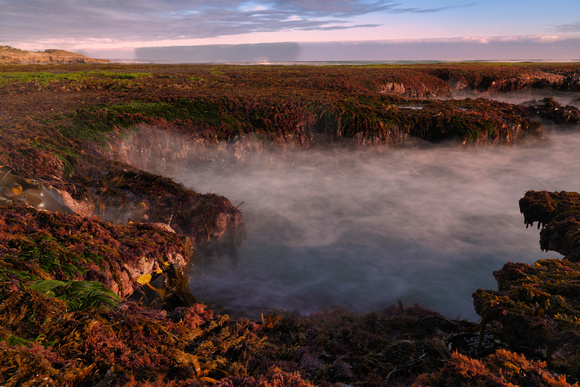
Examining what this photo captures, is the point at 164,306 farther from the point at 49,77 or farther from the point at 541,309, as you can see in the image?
the point at 49,77

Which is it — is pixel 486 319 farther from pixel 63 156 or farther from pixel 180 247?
pixel 63 156

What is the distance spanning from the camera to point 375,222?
13.9 meters

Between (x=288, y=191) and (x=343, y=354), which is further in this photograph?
(x=288, y=191)

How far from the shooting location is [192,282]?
8445 millimetres

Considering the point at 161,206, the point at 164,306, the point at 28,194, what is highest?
the point at 28,194

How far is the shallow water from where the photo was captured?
9367 mm

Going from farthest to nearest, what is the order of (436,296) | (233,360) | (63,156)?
1. (63,156)
2. (436,296)
3. (233,360)

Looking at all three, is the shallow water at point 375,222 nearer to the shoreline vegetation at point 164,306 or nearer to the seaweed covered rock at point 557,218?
the shoreline vegetation at point 164,306

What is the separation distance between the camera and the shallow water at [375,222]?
9.37 meters

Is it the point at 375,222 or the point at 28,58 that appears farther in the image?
the point at 28,58

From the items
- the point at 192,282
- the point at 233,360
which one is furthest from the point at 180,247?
the point at 233,360

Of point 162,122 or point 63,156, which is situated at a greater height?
point 162,122

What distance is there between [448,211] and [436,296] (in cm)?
653

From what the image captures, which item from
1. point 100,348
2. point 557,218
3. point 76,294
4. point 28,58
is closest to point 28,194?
point 76,294
